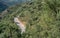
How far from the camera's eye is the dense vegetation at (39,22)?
11.2ft

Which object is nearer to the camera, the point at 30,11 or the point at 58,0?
the point at 58,0

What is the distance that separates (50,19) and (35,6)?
670mm

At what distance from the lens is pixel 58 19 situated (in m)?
3.42

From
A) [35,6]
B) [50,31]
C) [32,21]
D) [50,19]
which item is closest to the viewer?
[50,31]

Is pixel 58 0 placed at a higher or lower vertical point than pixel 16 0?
higher

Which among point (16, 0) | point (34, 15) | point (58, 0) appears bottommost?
point (16, 0)

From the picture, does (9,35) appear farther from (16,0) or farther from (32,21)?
(16,0)

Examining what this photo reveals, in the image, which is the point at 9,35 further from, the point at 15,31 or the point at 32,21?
the point at 32,21

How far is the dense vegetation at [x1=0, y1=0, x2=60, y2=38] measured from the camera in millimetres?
3416

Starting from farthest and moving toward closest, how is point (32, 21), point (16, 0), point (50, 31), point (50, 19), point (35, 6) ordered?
point (16, 0), point (35, 6), point (32, 21), point (50, 19), point (50, 31)

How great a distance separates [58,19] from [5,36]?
3.74 feet

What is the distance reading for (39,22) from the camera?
12.0ft

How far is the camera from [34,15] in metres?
3.92

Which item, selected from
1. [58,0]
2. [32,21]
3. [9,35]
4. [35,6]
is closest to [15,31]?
[9,35]
